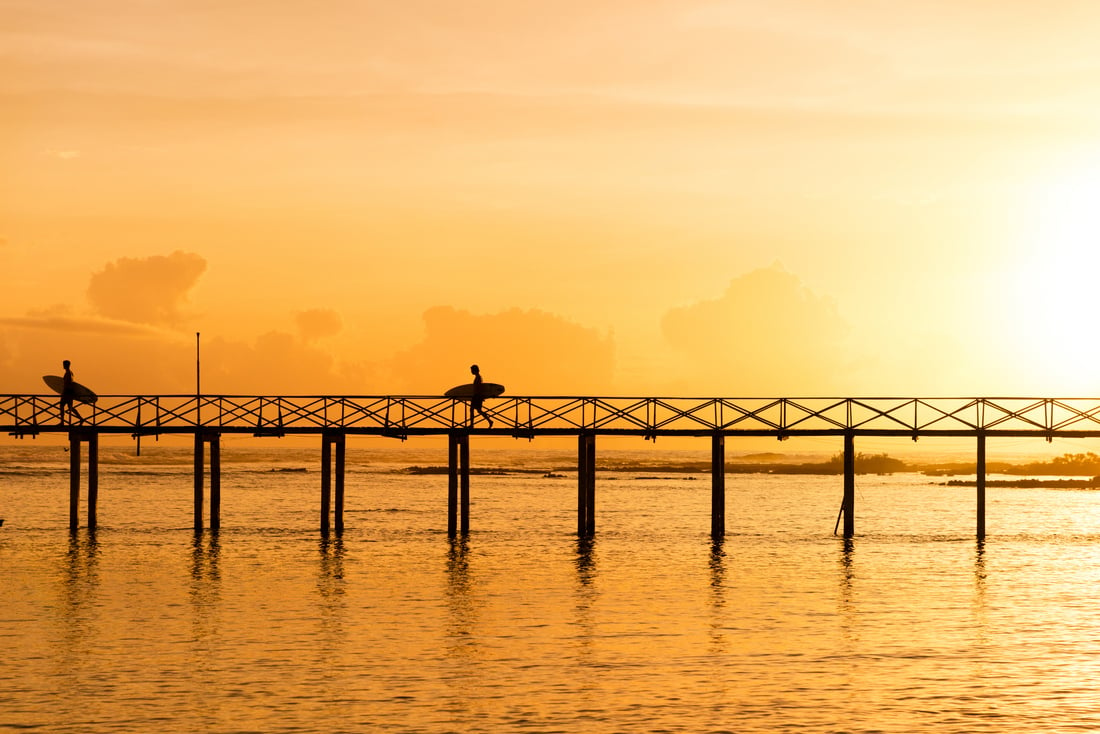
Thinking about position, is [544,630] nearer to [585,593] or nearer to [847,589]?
[585,593]

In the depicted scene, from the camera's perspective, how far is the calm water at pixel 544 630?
21938 mm

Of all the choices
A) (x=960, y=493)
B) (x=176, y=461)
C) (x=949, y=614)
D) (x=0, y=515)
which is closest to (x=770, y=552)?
(x=949, y=614)

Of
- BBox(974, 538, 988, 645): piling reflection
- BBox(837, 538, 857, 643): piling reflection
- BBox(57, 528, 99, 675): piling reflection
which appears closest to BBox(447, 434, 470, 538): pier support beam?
BBox(57, 528, 99, 675): piling reflection

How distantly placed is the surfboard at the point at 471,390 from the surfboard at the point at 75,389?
14180mm

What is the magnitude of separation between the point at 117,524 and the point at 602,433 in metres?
25.1

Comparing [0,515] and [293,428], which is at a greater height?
[293,428]

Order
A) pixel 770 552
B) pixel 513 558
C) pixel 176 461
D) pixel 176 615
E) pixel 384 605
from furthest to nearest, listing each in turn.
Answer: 1. pixel 176 461
2. pixel 770 552
3. pixel 513 558
4. pixel 384 605
5. pixel 176 615

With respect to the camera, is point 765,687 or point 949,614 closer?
point 765,687

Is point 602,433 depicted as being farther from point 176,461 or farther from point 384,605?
point 176,461

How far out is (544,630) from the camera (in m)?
30.0

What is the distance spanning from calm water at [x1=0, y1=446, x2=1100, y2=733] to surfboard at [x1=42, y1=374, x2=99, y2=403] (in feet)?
18.0

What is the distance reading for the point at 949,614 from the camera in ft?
109

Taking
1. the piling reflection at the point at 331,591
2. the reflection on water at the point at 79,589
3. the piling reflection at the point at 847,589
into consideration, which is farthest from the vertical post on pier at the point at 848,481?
the reflection on water at the point at 79,589

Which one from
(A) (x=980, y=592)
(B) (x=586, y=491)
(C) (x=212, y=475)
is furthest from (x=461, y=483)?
(A) (x=980, y=592)
